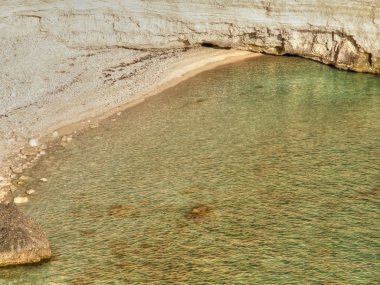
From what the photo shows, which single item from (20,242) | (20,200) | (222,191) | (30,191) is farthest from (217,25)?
(20,242)

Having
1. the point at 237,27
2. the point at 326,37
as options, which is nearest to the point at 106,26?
the point at 237,27

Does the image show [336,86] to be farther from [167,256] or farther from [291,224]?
[167,256]

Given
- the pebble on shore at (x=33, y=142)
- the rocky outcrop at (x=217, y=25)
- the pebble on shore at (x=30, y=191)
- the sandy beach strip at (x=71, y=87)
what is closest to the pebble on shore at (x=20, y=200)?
the pebble on shore at (x=30, y=191)

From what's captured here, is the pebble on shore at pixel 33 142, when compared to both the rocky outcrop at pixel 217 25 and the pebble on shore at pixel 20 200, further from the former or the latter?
the rocky outcrop at pixel 217 25

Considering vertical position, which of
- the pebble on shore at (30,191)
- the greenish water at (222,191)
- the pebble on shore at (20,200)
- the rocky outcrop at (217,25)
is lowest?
the pebble on shore at (20,200)

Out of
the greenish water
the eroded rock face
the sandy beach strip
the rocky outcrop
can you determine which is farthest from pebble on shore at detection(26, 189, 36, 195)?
the rocky outcrop

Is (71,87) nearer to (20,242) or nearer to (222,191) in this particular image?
(222,191)

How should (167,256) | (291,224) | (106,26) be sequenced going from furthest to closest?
1. (106,26)
2. (291,224)
3. (167,256)
